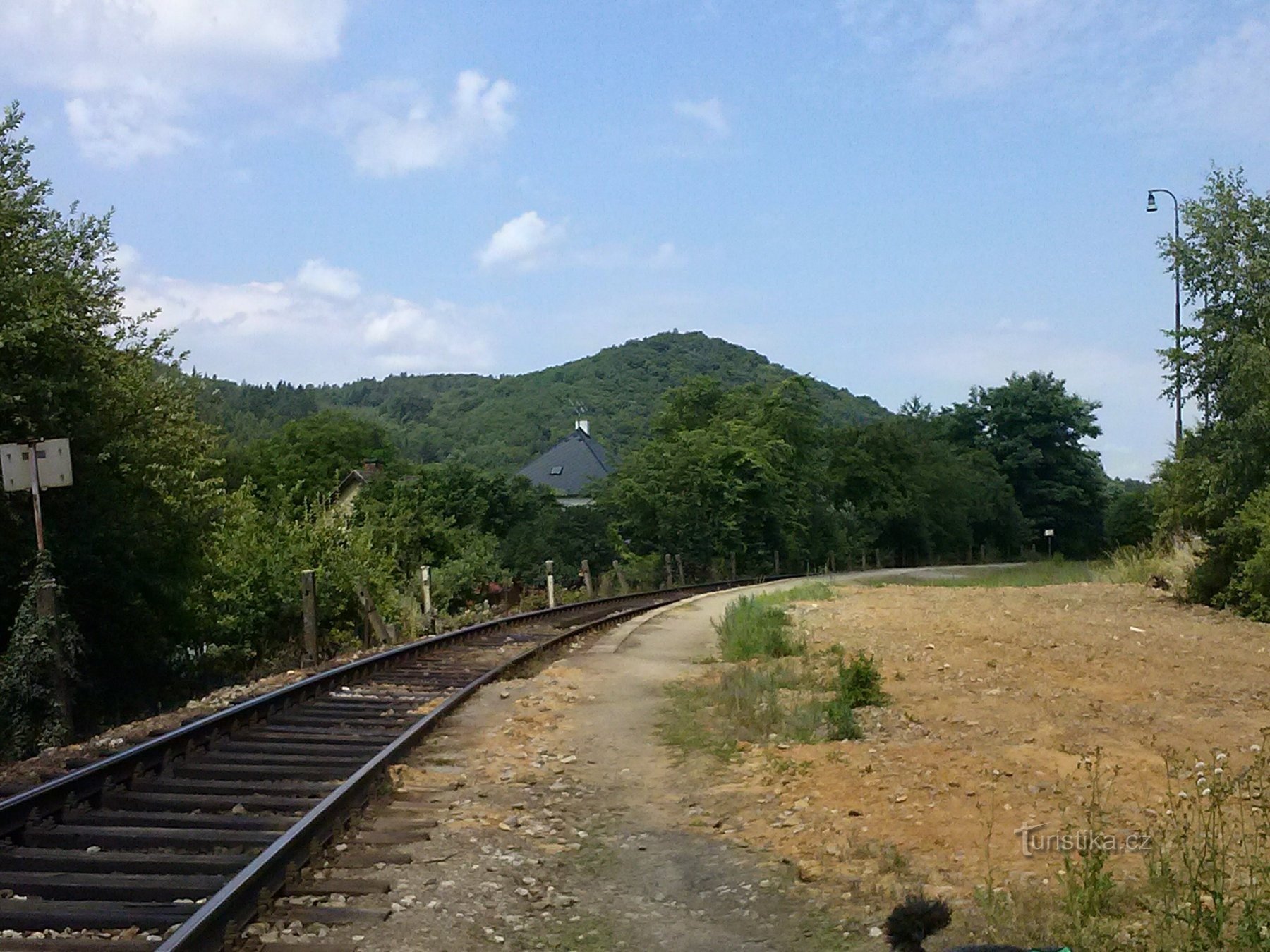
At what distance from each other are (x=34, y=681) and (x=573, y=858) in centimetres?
960

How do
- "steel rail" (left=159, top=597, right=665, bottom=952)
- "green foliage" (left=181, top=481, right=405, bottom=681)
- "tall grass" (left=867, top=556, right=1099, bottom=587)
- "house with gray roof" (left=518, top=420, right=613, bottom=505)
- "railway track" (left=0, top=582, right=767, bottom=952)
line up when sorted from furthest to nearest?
"house with gray roof" (left=518, top=420, right=613, bottom=505) < "tall grass" (left=867, top=556, right=1099, bottom=587) < "green foliage" (left=181, top=481, right=405, bottom=681) < "railway track" (left=0, top=582, right=767, bottom=952) < "steel rail" (left=159, top=597, right=665, bottom=952)

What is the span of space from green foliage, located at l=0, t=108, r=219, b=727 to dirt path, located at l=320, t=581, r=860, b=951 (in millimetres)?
10037

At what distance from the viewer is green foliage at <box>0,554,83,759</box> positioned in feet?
43.6

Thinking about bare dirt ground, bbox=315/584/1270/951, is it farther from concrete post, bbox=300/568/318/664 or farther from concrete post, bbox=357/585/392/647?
concrete post, bbox=357/585/392/647

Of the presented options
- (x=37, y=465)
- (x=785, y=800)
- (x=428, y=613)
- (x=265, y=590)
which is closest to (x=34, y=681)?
(x=37, y=465)

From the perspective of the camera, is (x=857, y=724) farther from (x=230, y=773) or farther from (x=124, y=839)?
(x=124, y=839)

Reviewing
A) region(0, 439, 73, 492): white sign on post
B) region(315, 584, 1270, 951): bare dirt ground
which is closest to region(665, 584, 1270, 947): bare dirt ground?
region(315, 584, 1270, 951): bare dirt ground

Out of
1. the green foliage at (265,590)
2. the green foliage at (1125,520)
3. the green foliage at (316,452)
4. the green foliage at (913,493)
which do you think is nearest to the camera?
the green foliage at (265,590)

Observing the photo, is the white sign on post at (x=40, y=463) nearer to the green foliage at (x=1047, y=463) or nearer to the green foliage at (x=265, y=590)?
the green foliage at (x=265, y=590)

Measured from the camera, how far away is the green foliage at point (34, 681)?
1328 cm

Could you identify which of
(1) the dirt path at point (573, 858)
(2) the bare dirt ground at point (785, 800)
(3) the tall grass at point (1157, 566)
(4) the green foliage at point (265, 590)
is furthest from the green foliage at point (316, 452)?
(1) the dirt path at point (573, 858)

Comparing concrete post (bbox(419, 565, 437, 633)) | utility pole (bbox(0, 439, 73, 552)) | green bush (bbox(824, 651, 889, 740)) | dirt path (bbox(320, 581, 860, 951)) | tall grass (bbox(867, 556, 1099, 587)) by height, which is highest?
utility pole (bbox(0, 439, 73, 552))

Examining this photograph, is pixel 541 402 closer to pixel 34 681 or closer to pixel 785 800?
pixel 34 681

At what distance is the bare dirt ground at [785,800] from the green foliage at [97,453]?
28.8 ft
